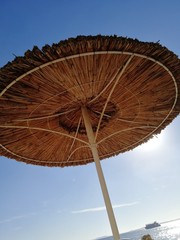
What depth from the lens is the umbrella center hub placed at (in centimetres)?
462

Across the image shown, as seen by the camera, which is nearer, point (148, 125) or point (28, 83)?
point (28, 83)

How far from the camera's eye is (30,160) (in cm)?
530

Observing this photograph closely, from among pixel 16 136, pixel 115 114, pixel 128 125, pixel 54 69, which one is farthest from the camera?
pixel 128 125

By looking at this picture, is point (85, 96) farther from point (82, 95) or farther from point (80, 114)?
point (80, 114)

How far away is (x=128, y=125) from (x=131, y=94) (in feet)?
3.77

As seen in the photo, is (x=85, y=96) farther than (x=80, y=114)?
No

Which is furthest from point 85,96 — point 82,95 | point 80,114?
point 80,114

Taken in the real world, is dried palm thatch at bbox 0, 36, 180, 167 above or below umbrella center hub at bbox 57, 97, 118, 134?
below

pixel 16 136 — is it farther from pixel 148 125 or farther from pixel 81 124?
pixel 148 125

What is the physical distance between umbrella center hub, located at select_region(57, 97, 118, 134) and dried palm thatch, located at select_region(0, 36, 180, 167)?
Result: 0.02m

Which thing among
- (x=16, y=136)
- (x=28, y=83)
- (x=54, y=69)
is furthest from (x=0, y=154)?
(x=54, y=69)

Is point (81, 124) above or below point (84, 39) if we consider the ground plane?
above

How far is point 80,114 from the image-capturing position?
5.03 metres

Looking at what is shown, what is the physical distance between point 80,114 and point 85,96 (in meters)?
0.88
